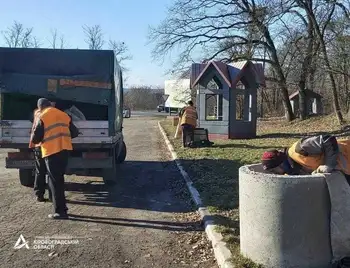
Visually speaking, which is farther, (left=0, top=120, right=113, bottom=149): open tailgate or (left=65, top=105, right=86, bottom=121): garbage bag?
(left=65, top=105, right=86, bottom=121): garbage bag

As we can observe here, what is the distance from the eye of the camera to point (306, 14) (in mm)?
26734

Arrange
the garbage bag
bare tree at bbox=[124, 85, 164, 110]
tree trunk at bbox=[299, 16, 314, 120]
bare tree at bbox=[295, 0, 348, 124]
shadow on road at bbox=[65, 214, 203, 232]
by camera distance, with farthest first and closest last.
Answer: bare tree at bbox=[124, 85, 164, 110], tree trunk at bbox=[299, 16, 314, 120], bare tree at bbox=[295, 0, 348, 124], the garbage bag, shadow on road at bbox=[65, 214, 203, 232]

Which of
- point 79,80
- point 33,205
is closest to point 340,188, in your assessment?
point 33,205

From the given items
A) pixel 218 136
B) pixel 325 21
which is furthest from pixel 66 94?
pixel 325 21

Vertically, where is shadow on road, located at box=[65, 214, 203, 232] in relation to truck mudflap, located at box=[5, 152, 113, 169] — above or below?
below

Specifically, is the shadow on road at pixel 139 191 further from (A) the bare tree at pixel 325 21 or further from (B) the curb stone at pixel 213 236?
(A) the bare tree at pixel 325 21

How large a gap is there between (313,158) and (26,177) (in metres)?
7.06

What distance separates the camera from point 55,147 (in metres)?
7.97

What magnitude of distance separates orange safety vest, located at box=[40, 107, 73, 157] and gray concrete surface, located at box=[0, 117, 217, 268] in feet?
3.54

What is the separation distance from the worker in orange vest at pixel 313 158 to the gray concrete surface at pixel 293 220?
340 mm

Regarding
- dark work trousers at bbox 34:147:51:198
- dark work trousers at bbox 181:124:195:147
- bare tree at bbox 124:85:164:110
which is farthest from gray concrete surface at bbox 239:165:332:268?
bare tree at bbox 124:85:164:110

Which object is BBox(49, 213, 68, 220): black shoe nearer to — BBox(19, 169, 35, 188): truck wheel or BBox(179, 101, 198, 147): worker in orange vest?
BBox(19, 169, 35, 188): truck wheel

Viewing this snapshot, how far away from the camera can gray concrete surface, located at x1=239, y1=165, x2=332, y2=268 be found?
15.3 ft

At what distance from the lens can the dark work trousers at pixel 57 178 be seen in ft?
25.7
